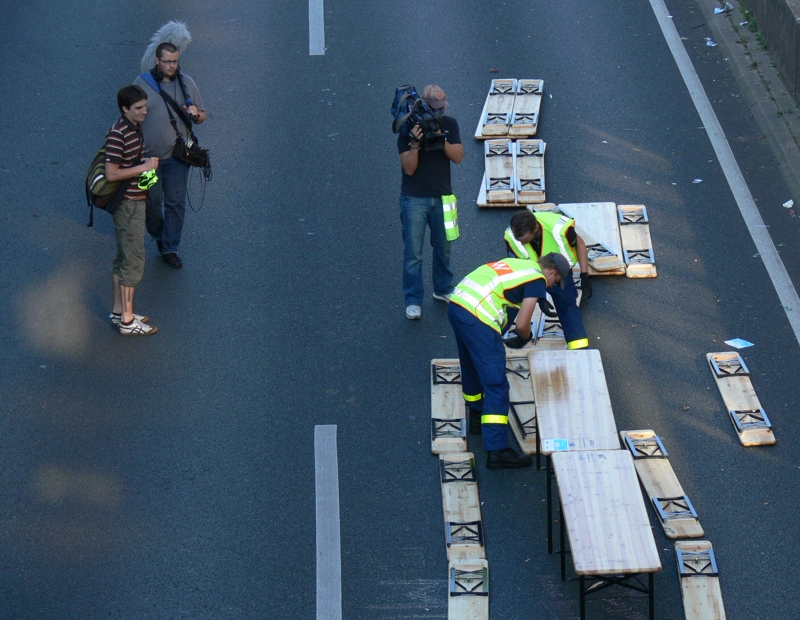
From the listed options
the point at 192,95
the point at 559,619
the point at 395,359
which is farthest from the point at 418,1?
the point at 559,619

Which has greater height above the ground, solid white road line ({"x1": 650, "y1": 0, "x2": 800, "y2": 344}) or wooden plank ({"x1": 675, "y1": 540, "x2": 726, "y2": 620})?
solid white road line ({"x1": 650, "y1": 0, "x2": 800, "y2": 344})

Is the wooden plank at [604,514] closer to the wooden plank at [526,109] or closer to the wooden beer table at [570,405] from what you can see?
the wooden beer table at [570,405]

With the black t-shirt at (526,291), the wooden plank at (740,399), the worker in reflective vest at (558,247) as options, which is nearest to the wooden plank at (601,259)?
the worker in reflective vest at (558,247)

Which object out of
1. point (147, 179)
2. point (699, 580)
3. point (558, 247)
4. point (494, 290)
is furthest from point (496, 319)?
point (147, 179)

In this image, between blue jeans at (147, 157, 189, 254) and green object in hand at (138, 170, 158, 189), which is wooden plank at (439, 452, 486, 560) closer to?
green object in hand at (138, 170, 158, 189)

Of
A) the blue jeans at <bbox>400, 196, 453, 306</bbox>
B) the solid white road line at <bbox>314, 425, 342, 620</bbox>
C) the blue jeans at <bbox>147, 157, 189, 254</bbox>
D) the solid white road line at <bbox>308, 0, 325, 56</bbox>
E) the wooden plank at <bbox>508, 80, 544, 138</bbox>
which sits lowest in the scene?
the solid white road line at <bbox>314, 425, 342, 620</bbox>

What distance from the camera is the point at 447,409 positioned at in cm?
834

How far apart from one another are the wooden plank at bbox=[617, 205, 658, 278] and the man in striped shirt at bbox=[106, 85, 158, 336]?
447 cm

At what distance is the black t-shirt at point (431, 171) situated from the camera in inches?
348

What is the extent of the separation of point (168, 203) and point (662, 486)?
508 cm

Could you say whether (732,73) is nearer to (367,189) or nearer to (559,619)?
(367,189)

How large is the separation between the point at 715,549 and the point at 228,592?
3.38 meters

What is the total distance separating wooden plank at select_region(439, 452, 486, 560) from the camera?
23.7ft

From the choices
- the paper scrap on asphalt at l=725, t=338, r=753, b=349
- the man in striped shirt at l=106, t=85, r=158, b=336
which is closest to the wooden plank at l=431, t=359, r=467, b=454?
the paper scrap on asphalt at l=725, t=338, r=753, b=349
